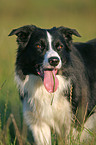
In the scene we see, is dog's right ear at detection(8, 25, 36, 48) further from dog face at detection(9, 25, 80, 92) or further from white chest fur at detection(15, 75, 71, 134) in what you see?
white chest fur at detection(15, 75, 71, 134)

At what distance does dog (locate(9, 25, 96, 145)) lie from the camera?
4.22 m

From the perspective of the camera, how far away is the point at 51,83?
4094 mm

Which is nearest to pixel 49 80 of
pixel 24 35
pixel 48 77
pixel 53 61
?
pixel 48 77

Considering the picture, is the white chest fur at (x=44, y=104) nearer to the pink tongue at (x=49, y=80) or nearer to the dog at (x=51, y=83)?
the dog at (x=51, y=83)

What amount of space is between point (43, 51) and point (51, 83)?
50 centimetres

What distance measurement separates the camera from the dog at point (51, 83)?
4218 millimetres

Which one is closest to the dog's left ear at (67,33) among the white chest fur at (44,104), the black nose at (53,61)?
the white chest fur at (44,104)

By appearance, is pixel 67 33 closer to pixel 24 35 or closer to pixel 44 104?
pixel 24 35

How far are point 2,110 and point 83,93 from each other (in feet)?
7.44

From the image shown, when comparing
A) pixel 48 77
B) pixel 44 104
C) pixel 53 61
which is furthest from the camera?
pixel 44 104

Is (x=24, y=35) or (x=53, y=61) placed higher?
(x=24, y=35)

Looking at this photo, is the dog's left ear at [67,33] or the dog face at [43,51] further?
the dog's left ear at [67,33]

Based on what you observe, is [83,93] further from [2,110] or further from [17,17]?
[17,17]

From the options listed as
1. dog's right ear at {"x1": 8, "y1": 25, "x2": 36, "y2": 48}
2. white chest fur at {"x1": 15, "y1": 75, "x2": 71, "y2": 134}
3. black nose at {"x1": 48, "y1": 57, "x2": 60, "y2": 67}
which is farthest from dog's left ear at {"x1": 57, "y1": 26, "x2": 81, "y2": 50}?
black nose at {"x1": 48, "y1": 57, "x2": 60, "y2": 67}
